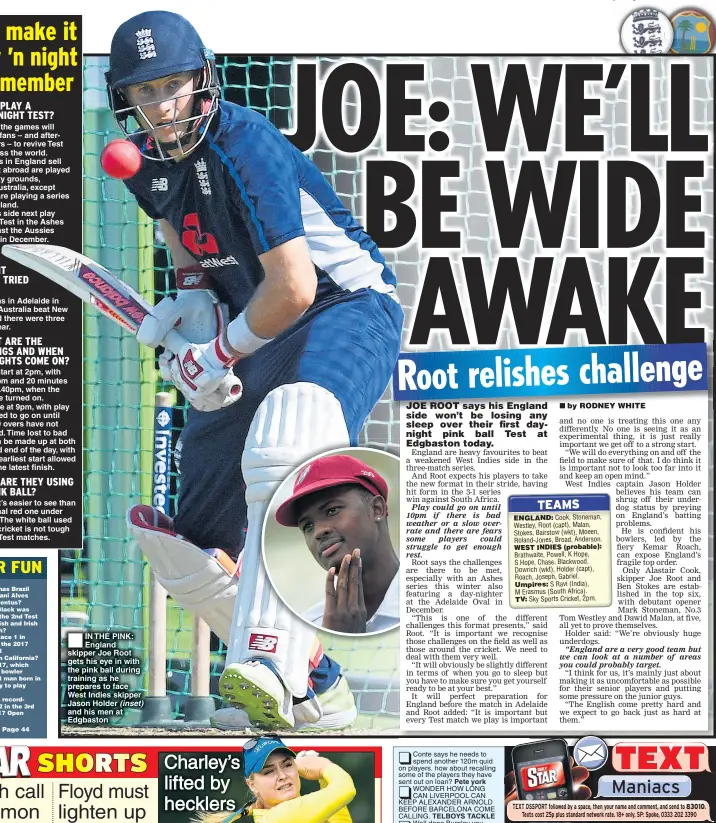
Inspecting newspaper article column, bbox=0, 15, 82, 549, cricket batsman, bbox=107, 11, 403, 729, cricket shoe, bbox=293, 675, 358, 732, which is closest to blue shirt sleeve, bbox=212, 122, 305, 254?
cricket batsman, bbox=107, 11, 403, 729

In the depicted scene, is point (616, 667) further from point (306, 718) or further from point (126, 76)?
point (126, 76)

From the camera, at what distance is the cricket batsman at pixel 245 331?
4.76 meters

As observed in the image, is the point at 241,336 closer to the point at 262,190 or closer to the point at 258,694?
the point at 262,190

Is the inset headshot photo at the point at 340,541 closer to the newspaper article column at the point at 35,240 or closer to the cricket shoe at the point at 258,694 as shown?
the cricket shoe at the point at 258,694

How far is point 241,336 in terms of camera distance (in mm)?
4801

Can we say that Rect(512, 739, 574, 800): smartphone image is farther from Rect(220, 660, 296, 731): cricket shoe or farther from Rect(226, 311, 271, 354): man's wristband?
Rect(226, 311, 271, 354): man's wristband

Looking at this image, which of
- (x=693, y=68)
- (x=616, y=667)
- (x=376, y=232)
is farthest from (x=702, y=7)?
(x=616, y=667)

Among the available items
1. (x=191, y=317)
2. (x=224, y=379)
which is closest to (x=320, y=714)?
(x=224, y=379)

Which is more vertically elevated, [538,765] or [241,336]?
[241,336]

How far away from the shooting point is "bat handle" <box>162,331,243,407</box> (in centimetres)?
488

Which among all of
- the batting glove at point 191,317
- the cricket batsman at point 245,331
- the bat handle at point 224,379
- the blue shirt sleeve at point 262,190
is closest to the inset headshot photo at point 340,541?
the cricket batsman at point 245,331

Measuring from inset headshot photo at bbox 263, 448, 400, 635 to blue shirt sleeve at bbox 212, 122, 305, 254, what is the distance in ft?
2.45

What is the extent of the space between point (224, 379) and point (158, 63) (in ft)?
3.42

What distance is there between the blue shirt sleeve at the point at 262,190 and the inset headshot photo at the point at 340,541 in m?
0.75
